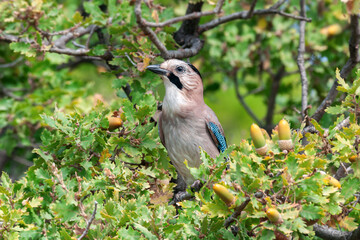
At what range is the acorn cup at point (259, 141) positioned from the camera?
2.67 m

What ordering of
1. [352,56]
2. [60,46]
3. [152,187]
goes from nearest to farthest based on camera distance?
1. [152,187]
2. [352,56]
3. [60,46]

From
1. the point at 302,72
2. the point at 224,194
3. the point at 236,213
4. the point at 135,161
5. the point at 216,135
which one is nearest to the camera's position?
the point at 224,194

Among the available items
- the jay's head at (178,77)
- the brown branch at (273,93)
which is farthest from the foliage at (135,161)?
the brown branch at (273,93)

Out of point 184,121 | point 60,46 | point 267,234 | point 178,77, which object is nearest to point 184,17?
point 178,77

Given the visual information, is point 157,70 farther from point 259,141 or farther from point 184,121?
point 259,141

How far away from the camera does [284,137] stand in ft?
8.83

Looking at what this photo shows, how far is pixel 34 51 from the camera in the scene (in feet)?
15.0

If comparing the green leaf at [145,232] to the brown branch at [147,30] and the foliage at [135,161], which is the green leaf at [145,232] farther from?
the brown branch at [147,30]

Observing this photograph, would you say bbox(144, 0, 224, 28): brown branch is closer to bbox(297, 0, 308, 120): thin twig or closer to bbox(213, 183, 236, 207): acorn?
bbox(297, 0, 308, 120): thin twig

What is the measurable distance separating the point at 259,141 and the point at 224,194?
0.31 m

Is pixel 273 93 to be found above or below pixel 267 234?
below

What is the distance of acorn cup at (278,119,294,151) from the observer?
268 centimetres

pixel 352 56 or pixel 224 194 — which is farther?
pixel 352 56

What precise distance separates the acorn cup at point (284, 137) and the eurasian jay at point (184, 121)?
165cm
